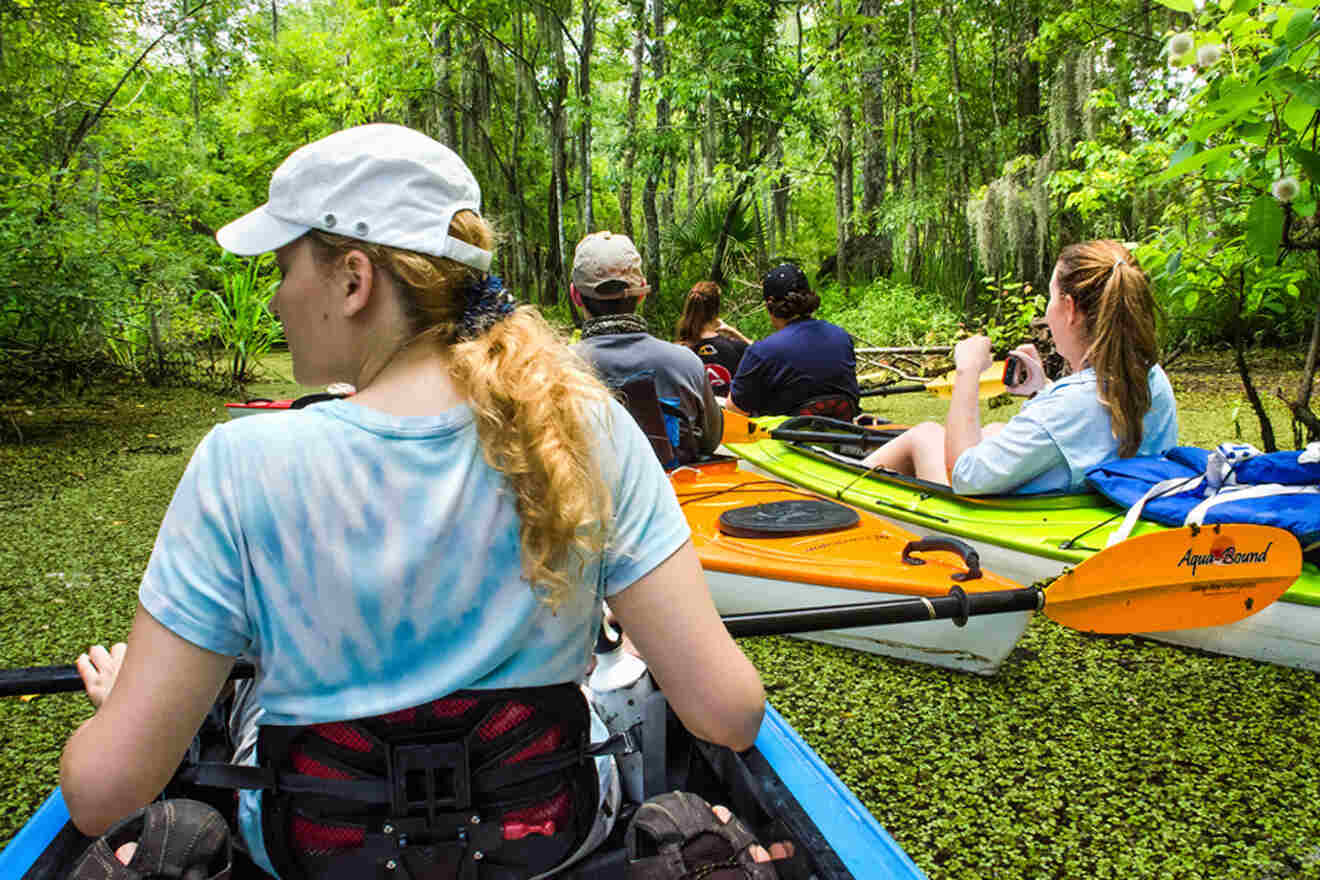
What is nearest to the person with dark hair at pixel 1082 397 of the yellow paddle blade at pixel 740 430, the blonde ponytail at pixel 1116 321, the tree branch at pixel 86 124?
the blonde ponytail at pixel 1116 321

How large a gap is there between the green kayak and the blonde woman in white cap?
2267mm

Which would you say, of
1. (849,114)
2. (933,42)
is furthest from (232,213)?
(933,42)

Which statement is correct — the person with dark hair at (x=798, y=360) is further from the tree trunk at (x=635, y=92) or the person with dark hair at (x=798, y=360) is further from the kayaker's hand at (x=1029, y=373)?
the tree trunk at (x=635, y=92)

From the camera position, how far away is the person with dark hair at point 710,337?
575 cm

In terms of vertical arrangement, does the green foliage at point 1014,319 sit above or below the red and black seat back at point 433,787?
above

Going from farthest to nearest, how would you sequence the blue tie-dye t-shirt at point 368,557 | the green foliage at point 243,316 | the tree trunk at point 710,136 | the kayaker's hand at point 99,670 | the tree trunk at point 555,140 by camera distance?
the tree trunk at point 555,140 → the tree trunk at point 710,136 → the green foliage at point 243,316 → the kayaker's hand at point 99,670 → the blue tie-dye t-shirt at point 368,557

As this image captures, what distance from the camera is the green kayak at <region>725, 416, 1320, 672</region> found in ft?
8.18

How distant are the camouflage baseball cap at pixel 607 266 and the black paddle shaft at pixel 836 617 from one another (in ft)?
4.86

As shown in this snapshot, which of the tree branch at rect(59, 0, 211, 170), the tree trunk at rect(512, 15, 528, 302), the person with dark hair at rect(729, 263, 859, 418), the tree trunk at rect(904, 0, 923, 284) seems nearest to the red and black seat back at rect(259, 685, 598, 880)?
the person with dark hair at rect(729, 263, 859, 418)

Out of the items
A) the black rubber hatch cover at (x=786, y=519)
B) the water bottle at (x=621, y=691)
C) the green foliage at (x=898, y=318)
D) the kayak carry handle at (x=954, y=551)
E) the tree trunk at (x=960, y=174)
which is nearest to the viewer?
the water bottle at (x=621, y=691)

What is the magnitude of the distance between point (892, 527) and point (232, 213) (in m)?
13.2

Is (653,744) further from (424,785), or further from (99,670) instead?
(99,670)

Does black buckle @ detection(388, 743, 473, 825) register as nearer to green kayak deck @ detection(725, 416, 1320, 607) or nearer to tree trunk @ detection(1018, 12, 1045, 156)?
green kayak deck @ detection(725, 416, 1320, 607)

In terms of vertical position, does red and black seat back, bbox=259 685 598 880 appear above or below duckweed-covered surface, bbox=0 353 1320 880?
above
